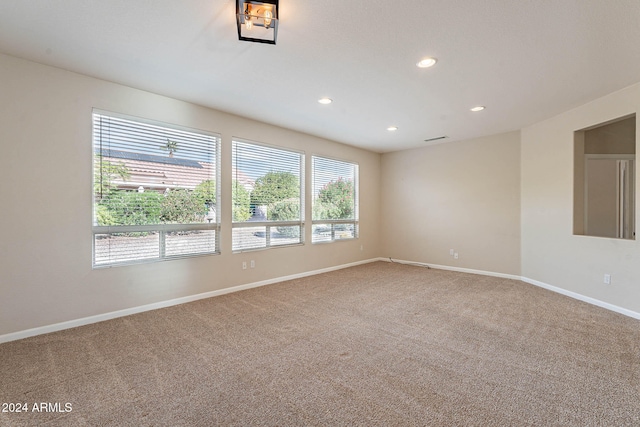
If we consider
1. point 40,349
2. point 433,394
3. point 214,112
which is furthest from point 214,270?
point 433,394

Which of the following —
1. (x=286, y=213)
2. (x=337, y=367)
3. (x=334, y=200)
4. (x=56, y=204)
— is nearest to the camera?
(x=337, y=367)

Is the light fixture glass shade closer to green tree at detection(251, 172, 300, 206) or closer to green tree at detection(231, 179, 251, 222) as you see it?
green tree at detection(231, 179, 251, 222)

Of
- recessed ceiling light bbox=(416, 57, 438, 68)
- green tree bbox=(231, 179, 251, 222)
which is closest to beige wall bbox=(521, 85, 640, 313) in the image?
recessed ceiling light bbox=(416, 57, 438, 68)

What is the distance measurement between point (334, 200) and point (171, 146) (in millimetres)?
3351

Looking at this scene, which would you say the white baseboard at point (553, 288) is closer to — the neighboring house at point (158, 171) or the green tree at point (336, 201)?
the green tree at point (336, 201)

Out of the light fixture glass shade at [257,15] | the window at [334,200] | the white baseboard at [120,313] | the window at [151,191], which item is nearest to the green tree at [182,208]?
the window at [151,191]

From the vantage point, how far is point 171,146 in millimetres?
3848

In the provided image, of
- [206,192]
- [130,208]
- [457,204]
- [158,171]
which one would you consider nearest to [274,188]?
[206,192]

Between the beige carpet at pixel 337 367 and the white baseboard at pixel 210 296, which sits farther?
the white baseboard at pixel 210 296

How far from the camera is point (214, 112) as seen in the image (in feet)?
13.9

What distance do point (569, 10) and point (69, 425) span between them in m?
4.27

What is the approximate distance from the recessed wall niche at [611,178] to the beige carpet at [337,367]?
2143 millimetres

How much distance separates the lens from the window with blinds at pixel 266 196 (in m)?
4.53

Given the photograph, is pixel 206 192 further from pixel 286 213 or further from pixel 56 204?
pixel 56 204
